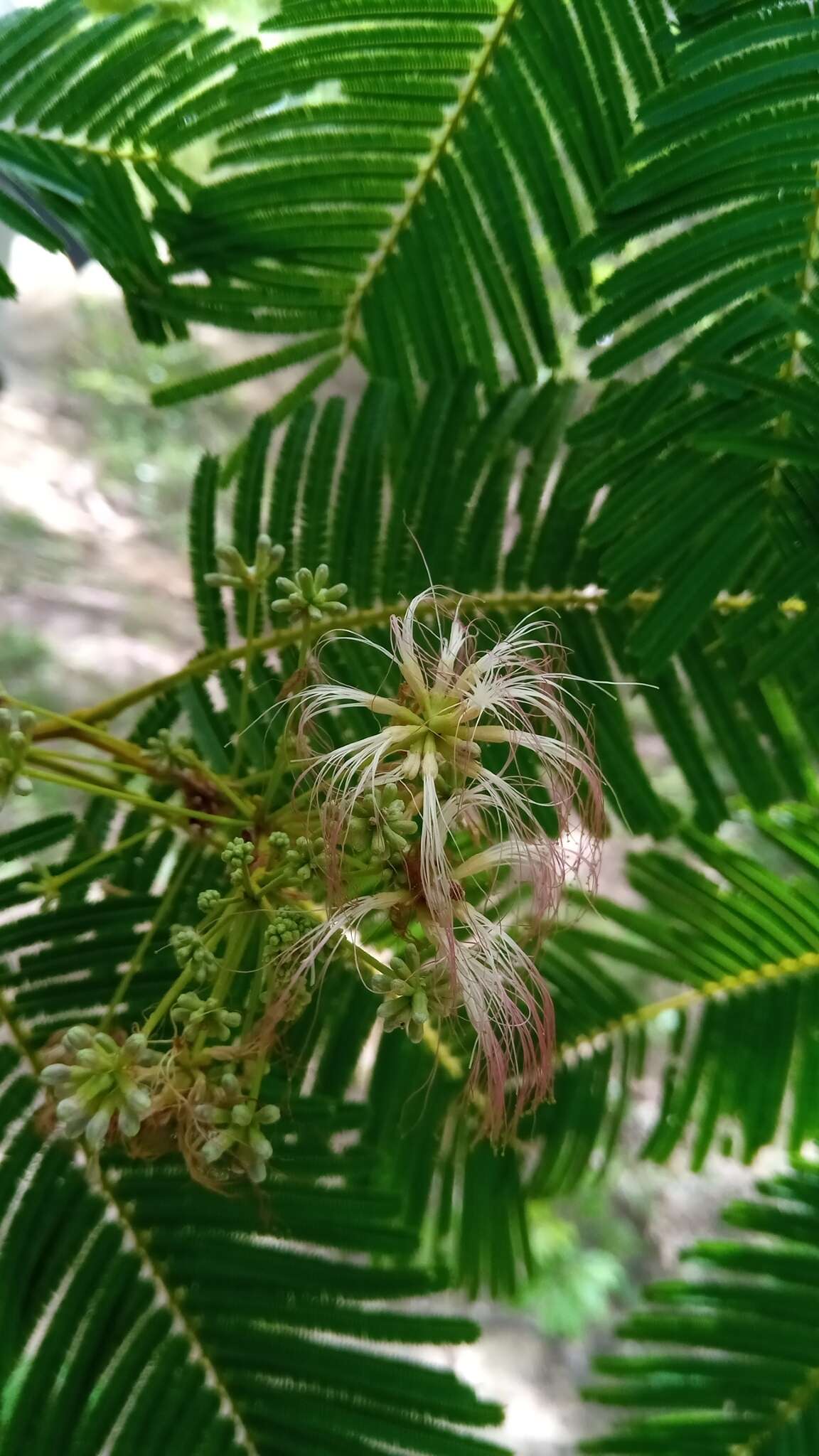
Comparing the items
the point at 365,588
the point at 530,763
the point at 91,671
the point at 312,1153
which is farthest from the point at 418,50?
the point at 91,671

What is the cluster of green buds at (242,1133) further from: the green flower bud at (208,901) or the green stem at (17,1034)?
the green stem at (17,1034)

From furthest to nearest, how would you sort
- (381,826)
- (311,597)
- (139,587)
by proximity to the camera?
1. (139,587)
2. (311,597)
3. (381,826)

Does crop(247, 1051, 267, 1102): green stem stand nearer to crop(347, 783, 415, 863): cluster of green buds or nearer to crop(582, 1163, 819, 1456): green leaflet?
crop(347, 783, 415, 863): cluster of green buds

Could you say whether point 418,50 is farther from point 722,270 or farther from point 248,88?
point 722,270

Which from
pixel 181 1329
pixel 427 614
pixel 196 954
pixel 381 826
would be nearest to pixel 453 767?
pixel 381 826

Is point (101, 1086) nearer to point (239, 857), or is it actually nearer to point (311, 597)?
point (239, 857)

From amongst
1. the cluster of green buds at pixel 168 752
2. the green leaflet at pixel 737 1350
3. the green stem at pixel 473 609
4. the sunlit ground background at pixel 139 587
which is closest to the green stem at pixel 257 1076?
the cluster of green buds at pixel 168 752

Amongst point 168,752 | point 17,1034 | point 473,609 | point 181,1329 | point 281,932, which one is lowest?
point 181,1329
